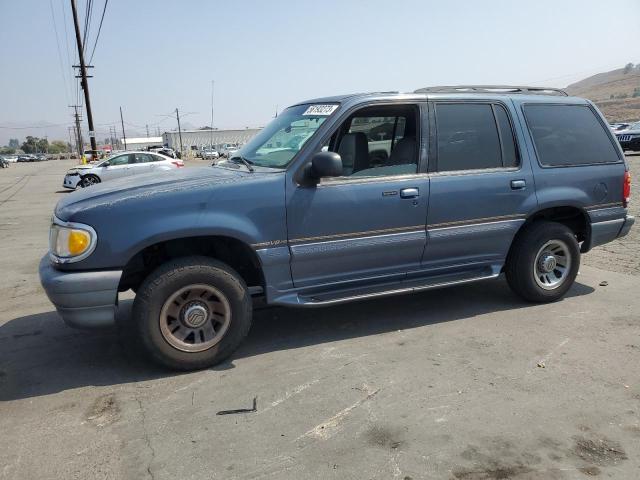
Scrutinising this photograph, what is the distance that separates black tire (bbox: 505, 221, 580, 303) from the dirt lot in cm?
16

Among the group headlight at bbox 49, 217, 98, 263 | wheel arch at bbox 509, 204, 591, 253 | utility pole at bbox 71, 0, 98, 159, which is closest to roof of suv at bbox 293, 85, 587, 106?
wheel arch at bbox 509, 204, 591, 253

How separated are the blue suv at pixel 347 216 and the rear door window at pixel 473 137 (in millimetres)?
13

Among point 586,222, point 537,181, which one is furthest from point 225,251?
point 586,222

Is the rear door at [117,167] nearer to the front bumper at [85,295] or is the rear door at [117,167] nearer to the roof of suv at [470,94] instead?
the roof of suv at [470,94]

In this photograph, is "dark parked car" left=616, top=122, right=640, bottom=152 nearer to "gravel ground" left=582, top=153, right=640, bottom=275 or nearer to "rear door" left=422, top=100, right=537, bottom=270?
"gravel ground" left=582, top=153, right=640, bottom=275

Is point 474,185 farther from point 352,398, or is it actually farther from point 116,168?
point 116,168

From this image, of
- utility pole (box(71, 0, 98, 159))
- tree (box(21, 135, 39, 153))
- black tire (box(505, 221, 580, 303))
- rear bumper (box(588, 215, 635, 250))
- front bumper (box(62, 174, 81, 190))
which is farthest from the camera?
tree (box(21, 135, 39, 153))

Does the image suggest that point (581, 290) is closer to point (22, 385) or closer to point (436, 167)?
point (436, 167)

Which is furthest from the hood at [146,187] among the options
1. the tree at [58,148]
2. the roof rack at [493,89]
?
the tree at [58,148]

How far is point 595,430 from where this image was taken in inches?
117

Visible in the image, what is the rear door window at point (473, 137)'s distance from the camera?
4547 millimetres

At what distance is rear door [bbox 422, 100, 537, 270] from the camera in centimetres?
448

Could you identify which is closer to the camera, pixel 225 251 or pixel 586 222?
pixel 225 251

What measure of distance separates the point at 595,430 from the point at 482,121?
2.77 metres
